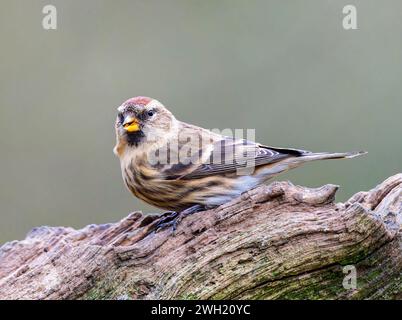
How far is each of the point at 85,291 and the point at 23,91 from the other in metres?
5.60

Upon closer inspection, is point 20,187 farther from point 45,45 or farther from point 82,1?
point 82,1

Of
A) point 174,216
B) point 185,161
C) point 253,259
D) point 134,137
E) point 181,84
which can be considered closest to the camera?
point 253,259

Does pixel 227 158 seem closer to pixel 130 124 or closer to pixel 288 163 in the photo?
pixel 288 163

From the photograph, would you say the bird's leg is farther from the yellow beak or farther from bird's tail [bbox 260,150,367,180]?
the yellow beak

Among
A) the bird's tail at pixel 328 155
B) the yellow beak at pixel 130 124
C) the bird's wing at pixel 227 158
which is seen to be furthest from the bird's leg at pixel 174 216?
the bird's tail at pixel 328 155

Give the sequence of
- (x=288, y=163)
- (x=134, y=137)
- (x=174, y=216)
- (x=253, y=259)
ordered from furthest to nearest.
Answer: (x=134, y=137), (x=288, y=163), (x=174, y=216), (x=253, y=259)

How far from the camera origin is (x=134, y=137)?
577 centimetres

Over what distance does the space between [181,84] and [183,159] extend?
3660 millimetres

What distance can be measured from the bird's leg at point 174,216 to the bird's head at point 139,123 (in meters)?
0.65

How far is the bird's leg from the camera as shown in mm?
5055

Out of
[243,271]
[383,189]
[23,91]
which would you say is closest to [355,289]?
[243,271]

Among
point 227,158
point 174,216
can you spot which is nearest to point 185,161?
point 227,158
